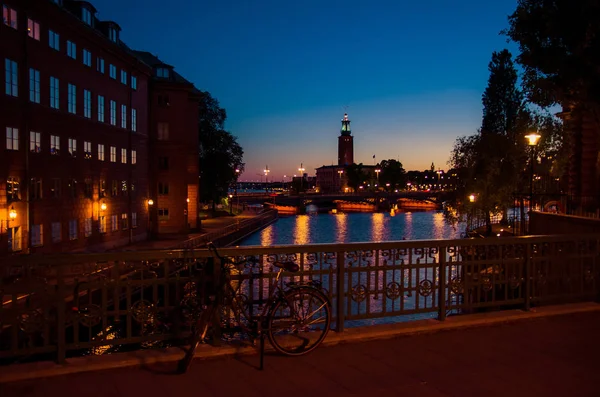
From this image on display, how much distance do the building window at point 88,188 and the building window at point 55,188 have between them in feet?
10.0

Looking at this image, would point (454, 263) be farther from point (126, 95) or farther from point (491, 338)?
point (126, 95)

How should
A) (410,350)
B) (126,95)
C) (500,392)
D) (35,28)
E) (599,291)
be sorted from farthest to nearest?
(126,95) < (35,28) < (599,291) < (410,350) < (500,392)

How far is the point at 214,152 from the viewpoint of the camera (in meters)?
61.7

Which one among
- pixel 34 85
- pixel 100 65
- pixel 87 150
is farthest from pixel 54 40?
pixel 87 150

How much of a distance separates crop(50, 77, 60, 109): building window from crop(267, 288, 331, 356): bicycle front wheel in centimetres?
2628

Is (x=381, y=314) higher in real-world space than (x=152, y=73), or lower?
lower

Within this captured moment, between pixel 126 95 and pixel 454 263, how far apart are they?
3549cm

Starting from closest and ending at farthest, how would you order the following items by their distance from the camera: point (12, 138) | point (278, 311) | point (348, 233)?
point (278, 311) < point (12, 138) < point (348, 233)

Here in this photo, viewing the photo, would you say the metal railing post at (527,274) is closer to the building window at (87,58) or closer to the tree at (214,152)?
the building window at (87,58)

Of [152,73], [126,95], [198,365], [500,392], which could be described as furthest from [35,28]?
[500,392]

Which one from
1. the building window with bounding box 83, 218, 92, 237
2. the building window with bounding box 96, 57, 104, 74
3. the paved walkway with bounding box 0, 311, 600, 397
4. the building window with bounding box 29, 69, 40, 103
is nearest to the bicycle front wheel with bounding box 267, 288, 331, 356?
the paved walkway with bounding box 0, 311, 600, 397

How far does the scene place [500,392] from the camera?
4.87 m

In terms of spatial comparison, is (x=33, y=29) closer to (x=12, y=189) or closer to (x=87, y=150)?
(x=12, y=189)

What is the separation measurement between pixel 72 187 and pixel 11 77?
7.83m
